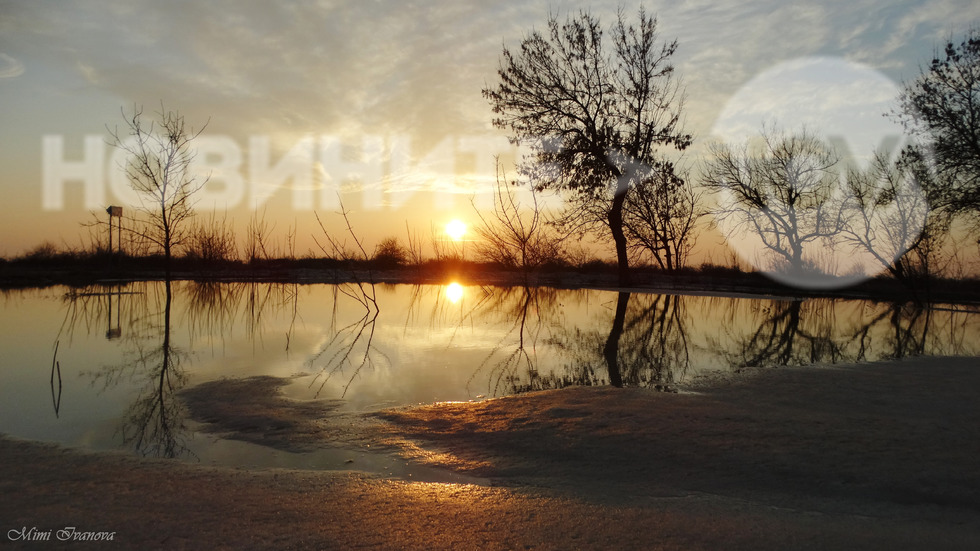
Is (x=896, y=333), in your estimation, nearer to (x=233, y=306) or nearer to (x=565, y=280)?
(x=233, y=306)

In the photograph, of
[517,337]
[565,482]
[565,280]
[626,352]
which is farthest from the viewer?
[565,280]

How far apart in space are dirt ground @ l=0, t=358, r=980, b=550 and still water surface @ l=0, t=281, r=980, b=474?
399 mm

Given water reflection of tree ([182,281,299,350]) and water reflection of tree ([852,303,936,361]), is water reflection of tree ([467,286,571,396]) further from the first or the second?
water reflection of tree ([852,303,936,361])

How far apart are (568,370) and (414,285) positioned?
50.1 ft

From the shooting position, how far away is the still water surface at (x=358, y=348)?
4.48m

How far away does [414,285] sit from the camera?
21.2m

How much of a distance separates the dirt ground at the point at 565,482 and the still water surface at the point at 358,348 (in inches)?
15.7

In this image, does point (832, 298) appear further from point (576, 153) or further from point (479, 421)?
point (479, 421)

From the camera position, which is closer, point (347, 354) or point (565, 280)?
point (347, 354)

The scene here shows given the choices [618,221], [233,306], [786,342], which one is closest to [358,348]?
[786,342]

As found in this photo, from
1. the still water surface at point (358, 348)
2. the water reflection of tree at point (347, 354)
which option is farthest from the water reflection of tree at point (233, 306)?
the water reflection of tree at point (347, 354)

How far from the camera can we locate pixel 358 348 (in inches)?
302

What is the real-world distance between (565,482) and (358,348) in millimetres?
5044

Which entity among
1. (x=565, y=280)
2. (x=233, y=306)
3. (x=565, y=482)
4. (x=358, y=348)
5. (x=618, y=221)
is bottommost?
(x=565, y=482)
